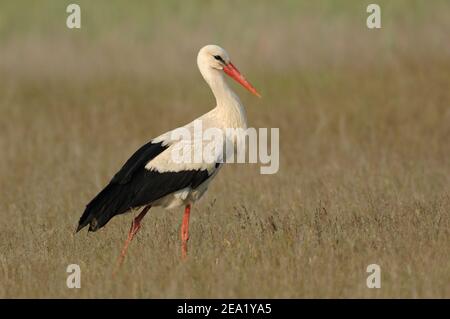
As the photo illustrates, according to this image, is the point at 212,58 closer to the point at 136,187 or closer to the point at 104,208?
the point at 136,187

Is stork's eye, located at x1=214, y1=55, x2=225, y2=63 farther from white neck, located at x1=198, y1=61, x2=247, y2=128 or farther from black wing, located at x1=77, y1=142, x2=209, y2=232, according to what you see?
black wing, located at x1=77, y1=142, x2=209, y2=232

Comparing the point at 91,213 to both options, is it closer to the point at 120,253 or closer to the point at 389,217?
the point at 120,253

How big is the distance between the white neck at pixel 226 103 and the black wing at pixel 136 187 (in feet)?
1.43

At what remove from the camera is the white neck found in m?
8.03

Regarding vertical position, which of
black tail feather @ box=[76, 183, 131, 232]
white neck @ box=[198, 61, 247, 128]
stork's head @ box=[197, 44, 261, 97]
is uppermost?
stork's head @ box=[197, 44, 261, 97]

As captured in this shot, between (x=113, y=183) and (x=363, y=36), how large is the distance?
9.14 meters

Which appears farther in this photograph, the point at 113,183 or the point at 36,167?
the point at 36,167

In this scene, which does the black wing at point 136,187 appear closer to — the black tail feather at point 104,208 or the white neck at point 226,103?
the black tail feather at point 104,208

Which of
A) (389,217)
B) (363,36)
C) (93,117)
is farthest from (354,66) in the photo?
(389,217)

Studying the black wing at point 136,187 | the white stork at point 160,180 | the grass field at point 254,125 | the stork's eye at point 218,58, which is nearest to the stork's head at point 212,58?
the stork's eye at point 218,58

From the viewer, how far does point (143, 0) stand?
19453 millimetres

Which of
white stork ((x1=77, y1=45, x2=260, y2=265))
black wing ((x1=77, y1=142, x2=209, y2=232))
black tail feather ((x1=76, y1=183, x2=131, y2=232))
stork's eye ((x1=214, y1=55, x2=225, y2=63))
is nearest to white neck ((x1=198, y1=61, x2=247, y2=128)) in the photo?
white stork ((x1=77, y1=45, x2=260, y2=265))

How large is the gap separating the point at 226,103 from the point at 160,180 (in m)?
0.77

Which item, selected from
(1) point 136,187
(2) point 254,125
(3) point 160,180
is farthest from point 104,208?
(2) point 254,125
